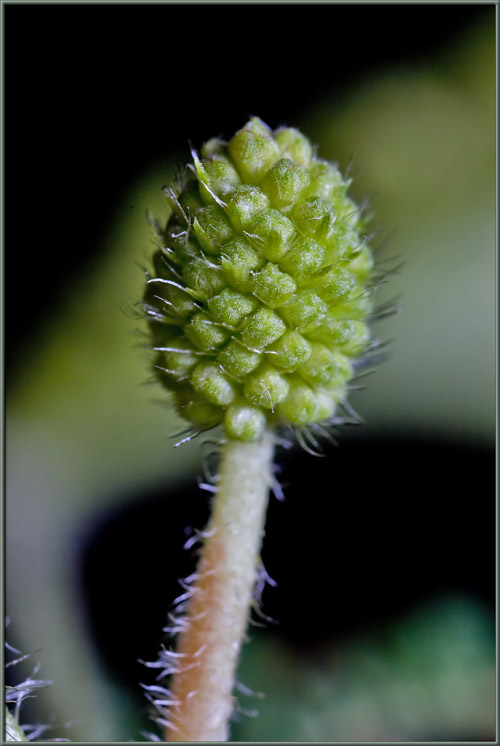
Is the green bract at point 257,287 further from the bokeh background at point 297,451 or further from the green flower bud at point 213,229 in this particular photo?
the bokeh background at point 297,451

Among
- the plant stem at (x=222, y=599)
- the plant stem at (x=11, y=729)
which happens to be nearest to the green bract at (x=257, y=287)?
the plant stem at (x=222, y=599)

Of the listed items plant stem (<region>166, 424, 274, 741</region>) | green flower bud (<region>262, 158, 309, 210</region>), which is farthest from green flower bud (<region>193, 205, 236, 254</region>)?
plant stem (<region>166, 424, 274, 741</region>)

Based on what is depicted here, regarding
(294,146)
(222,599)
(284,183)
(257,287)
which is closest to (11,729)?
(222,599)

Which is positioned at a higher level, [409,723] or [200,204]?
[200,204]

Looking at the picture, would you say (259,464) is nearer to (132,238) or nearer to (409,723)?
(409,723)

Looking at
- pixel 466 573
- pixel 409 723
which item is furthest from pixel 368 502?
pixel 409 723

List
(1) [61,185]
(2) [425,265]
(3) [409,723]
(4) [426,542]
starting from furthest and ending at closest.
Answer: (2) [425,265] → (1) [61,185] → (4) [426,542] → (3) [409,723]
